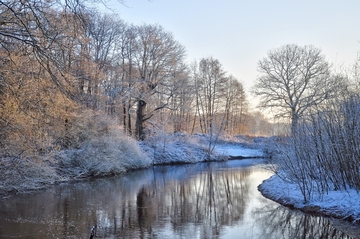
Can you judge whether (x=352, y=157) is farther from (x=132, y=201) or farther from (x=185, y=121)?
(x=185, y=121)

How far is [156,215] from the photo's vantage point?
11.0 m

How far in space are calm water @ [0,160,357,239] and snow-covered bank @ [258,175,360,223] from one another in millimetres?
395

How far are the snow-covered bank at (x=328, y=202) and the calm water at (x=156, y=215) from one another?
0.39m

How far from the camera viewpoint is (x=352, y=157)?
1059 cm

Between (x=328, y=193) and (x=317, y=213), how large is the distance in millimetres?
1162

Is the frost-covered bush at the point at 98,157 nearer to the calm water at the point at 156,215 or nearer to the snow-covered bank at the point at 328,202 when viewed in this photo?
the calm water at the point at 156,215

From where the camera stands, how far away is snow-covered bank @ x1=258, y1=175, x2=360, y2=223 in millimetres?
9781

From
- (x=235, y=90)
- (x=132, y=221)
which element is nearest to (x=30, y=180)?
(x=132, y=221)

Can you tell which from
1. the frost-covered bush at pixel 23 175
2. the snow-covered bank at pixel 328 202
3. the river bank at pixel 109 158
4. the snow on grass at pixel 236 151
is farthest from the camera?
the snow on grass at pixel 236 151

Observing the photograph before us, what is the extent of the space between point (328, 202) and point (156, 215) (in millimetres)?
5630

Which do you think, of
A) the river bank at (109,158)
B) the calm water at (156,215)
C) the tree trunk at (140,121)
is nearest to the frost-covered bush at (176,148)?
the river bank at (109,158)

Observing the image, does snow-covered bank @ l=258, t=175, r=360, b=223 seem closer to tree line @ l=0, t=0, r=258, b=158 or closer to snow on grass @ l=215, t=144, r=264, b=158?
tree line @ l=0, t=0, r=258, b=158

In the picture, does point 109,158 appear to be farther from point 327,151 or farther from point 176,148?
point 327,151

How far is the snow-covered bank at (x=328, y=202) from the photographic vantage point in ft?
32.1
